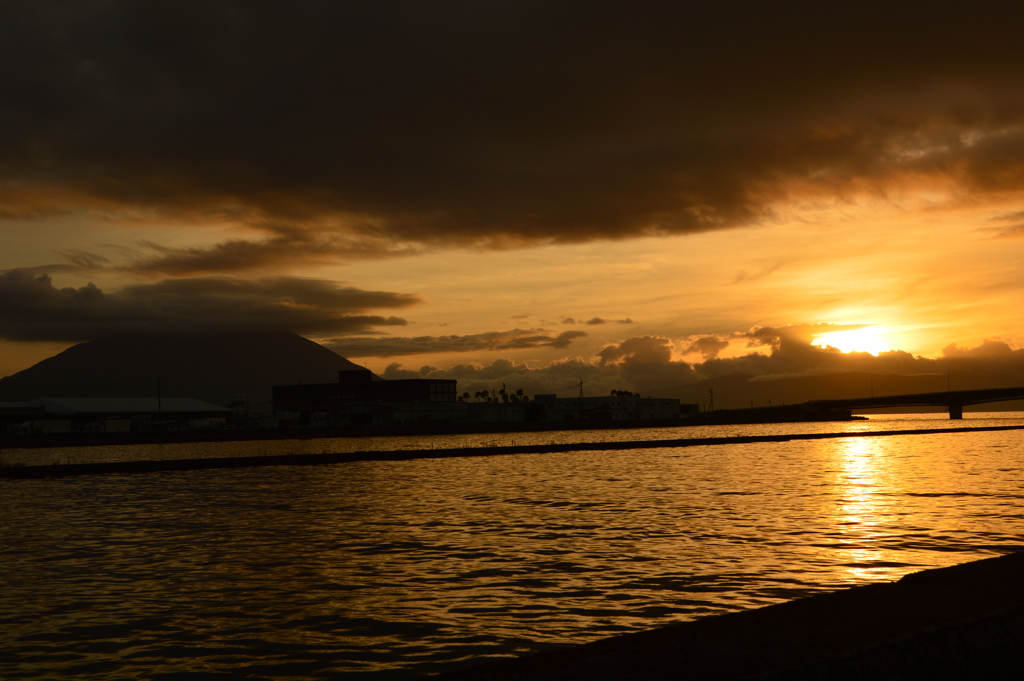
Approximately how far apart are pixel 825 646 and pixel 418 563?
1079 centimetres

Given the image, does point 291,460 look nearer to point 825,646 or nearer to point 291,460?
point 291,460

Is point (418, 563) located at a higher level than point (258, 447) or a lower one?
higher

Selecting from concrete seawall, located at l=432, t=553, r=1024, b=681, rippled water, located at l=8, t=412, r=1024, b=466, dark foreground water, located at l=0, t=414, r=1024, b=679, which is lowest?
rippled water, located at l=8, t=412, r=1024, b=466

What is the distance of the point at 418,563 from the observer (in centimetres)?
1670

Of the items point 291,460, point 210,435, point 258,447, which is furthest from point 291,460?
point 210,435

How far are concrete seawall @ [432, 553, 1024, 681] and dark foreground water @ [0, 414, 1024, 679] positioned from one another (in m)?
3.11

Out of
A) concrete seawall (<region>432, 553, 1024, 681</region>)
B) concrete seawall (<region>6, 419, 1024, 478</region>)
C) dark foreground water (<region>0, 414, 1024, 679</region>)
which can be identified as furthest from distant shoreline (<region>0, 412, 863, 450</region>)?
concrete seawall (<region>432, 553, 1024, 681</region>)

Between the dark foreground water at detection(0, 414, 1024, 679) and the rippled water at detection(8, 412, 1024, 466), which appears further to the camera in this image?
the rippled water at detection(8, 412, 1024, 466)

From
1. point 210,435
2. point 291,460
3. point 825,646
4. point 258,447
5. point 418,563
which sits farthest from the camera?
point 210,435

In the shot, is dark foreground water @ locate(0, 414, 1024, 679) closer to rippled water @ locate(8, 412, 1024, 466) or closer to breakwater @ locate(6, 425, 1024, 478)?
breakwater @ locate(6, 425, 1024, 478)

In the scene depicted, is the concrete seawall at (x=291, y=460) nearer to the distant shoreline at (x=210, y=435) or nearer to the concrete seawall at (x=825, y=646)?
the concrete seawall at (x=825, y=646)

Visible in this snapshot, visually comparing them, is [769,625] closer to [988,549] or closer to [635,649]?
[635,649]

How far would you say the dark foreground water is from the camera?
1077 cm

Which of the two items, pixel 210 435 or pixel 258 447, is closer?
pixel 258 447
